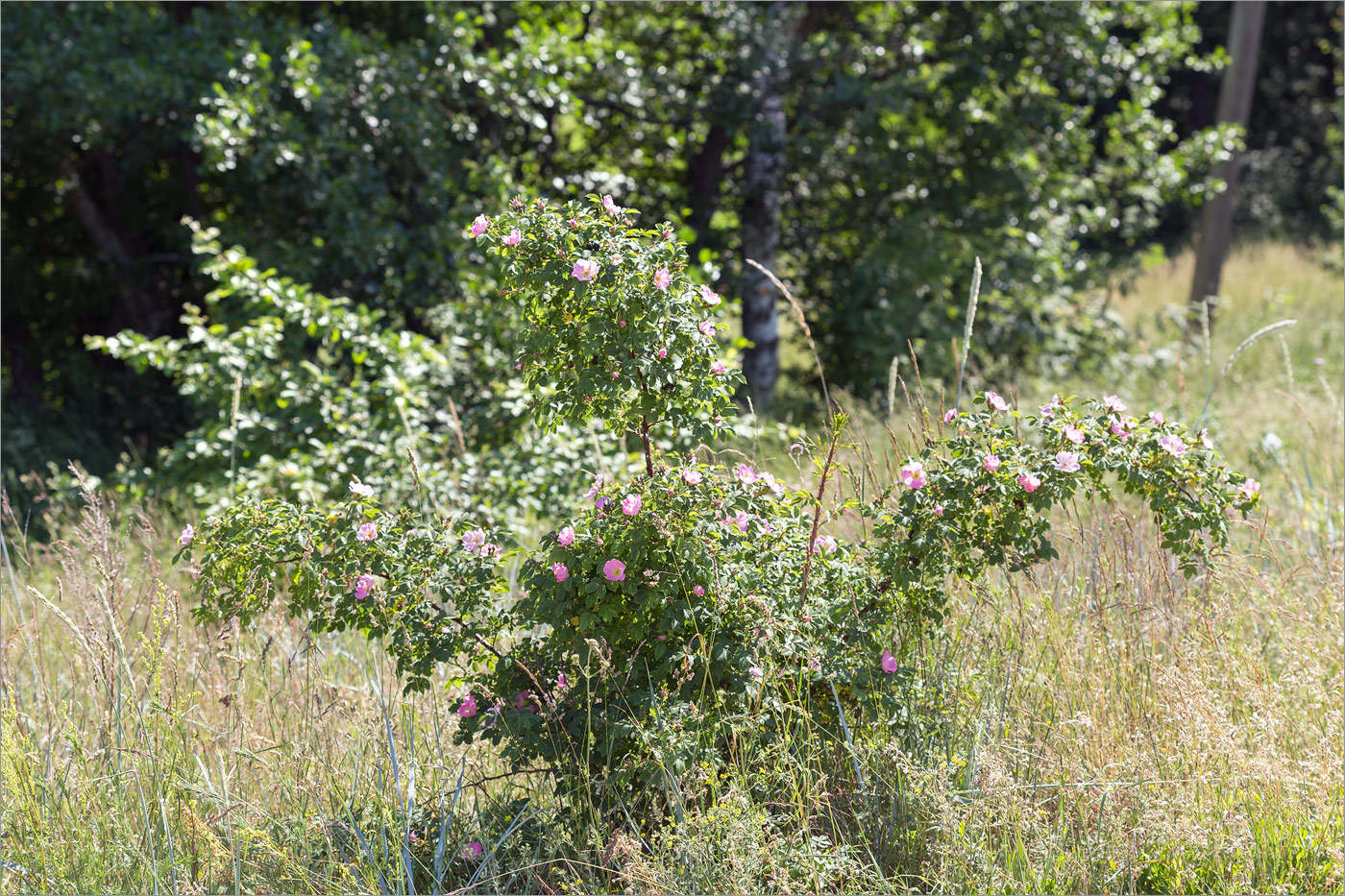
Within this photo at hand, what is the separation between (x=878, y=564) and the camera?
2447 mm

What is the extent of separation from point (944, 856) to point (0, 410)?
7.49 m

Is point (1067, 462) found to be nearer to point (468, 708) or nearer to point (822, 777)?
point (822, 777)

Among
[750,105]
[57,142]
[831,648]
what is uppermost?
[750,105]

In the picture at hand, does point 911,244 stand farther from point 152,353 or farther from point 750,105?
point 152,353

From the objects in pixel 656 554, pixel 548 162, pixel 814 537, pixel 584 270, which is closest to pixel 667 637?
pixel 656 554

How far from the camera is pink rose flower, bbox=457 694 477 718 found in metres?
2.45

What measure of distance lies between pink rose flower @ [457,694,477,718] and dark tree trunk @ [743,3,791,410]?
418 centimetres

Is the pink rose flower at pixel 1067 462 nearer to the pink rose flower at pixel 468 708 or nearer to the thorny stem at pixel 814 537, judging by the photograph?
the thorny stem at pixel 814 537

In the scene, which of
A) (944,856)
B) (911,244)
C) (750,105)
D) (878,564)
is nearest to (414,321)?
(750,105)

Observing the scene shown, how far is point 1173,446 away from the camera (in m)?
2.39

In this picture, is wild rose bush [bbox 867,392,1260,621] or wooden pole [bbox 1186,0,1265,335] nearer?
wild rose bush [bbox 867,392,1260,621]

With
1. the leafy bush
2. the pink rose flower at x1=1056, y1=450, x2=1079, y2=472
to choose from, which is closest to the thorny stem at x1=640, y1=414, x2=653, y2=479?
the pink rose flower at x1=1056, y1=450, x2=1079, y2=472

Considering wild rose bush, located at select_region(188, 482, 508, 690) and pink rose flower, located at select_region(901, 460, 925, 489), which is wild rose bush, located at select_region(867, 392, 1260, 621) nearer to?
pink rose flower, located at select_region(901, 460, 925, 489)

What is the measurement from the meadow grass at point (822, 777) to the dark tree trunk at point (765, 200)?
151 inches
